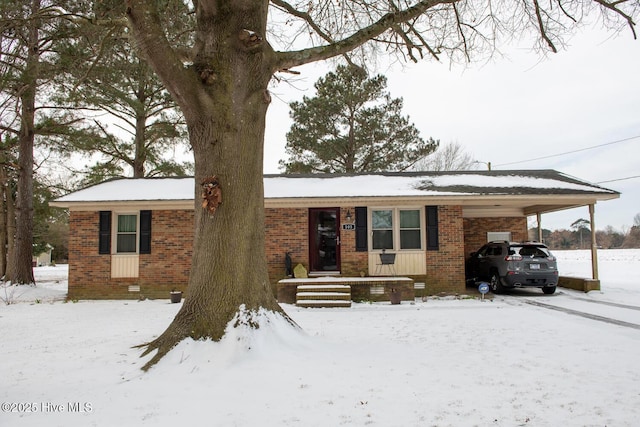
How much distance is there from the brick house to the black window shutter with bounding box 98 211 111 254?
29mm

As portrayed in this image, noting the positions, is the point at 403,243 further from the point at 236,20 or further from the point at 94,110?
the point at 94,110

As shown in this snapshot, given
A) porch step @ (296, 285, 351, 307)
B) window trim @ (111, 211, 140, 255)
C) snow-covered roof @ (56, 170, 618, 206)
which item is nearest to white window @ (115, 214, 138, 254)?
window trim @ (111, 211, 140, 255)

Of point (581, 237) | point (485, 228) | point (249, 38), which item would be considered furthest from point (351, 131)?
point (581, 237)

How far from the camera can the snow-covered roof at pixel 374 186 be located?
40.1 ft

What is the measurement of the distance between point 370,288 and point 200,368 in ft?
23.4

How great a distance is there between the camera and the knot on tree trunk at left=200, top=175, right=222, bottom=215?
543cm

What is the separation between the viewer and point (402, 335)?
6.72 meters

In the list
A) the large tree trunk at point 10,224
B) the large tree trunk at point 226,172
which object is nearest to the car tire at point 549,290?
the large tree trunk at point 226,172

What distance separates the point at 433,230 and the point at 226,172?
824 centimetres

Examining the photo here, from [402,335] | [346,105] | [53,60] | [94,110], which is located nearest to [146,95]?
[94,110]

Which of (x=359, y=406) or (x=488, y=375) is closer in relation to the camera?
(x=359, y=406)

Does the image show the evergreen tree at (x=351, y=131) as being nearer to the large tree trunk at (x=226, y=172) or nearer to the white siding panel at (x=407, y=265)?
the white siding panel at (x=407, y=265)

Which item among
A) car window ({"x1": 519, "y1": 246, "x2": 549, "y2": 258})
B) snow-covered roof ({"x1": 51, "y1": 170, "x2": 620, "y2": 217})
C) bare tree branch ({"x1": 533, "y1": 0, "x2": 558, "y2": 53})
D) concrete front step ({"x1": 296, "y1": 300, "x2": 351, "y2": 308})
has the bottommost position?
concrete front step ({"x1": 296, "y1": 300, "x2": 351, "y2": 308})

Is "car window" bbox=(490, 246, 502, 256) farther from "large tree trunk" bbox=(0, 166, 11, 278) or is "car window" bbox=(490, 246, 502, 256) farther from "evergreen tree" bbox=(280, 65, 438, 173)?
"large tree trunk" bbox=(0, 166, 11, 278)
